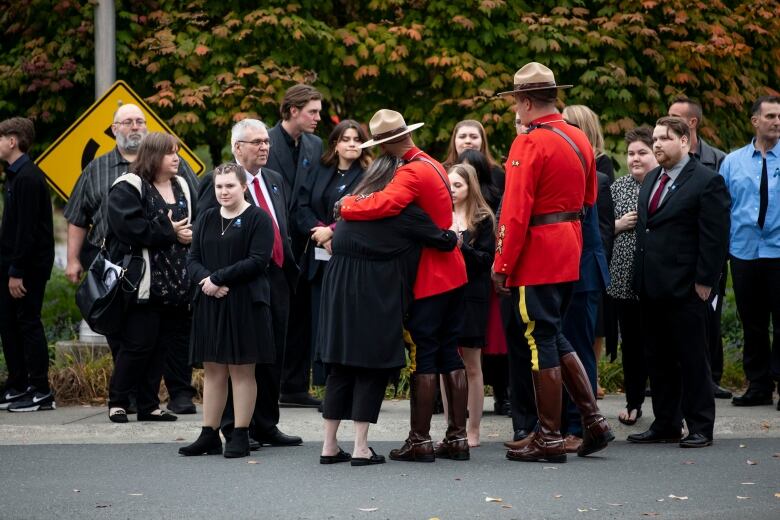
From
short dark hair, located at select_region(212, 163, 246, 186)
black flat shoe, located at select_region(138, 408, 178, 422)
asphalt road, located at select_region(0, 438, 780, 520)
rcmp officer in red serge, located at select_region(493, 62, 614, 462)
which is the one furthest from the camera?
black flat shoe, located at select_region(138, 408, 178, 422)

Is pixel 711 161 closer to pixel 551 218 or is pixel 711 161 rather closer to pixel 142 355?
pixel 551 218

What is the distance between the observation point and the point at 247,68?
12250 mm

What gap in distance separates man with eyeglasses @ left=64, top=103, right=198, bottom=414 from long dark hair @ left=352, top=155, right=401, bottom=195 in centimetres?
208

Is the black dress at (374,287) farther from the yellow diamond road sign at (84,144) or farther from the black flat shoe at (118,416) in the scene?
the yellow diamond road sign at (84,144)

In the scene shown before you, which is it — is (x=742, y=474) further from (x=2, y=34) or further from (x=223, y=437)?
(x=2, y=34)

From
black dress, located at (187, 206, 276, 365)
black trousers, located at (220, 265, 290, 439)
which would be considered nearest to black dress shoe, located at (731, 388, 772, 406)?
black trousers, located at (220, 265, 290, 439)

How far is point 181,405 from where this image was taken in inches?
385

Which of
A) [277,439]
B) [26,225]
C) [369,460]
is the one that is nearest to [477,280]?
[369,460]

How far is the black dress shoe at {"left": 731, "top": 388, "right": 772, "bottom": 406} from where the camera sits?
10.0 meters

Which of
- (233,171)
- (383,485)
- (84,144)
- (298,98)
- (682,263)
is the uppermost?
(298,98)

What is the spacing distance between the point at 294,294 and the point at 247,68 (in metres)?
3.05

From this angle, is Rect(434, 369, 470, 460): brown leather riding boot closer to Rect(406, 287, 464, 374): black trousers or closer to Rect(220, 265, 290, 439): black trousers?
Rect(406, 287, 464, 374): black trousers

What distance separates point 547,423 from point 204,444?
207 cm

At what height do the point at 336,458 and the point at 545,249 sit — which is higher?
the point at 545,249
